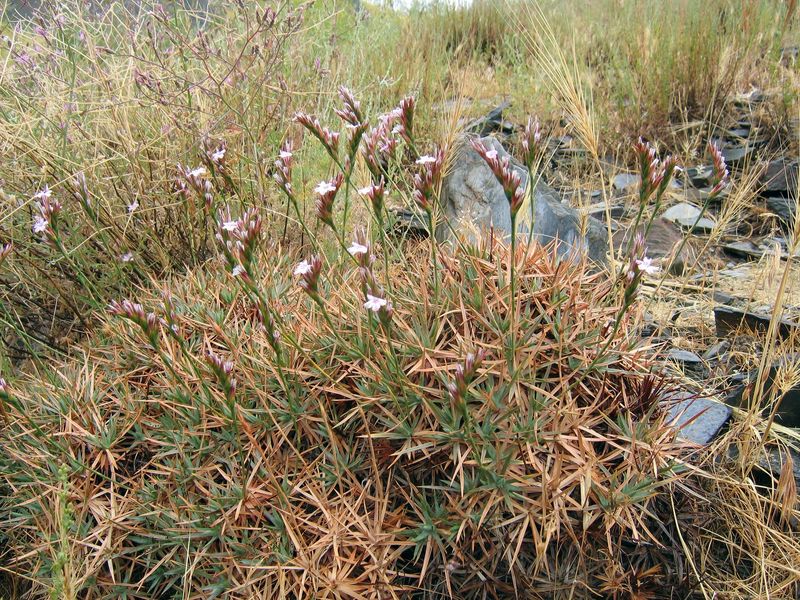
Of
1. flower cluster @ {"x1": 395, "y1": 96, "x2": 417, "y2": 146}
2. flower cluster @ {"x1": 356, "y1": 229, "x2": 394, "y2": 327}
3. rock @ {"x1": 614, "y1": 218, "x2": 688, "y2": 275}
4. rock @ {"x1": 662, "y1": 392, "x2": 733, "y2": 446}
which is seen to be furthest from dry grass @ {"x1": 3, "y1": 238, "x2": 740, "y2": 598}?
rock @ {"x1": 614, "y1": 218, "x2": 688, "y2": 275}

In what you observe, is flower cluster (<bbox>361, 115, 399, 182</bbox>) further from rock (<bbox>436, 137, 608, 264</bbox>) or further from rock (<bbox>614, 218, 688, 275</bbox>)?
rock (<bbox>614, 218, 688, 275</bbox>)

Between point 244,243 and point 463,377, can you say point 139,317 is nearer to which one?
point 244,243

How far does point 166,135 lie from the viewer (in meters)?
3.27

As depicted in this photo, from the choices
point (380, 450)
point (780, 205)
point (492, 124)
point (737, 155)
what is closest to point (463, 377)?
point (380, 450)

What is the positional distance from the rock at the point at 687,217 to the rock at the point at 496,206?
850 millimetres

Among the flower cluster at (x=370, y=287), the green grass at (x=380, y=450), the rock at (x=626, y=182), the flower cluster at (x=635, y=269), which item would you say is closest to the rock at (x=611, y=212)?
the rock at (x=626, y=182)

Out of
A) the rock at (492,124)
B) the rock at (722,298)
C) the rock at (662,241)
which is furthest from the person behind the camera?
the rock at (492,124)

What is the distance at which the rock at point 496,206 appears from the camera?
3.60m

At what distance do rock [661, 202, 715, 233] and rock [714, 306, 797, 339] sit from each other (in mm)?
1290

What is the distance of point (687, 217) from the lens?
14.8ft

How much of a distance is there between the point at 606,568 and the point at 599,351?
57 cm

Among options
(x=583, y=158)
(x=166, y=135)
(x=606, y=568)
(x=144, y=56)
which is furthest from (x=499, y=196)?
(x=606, y=568)

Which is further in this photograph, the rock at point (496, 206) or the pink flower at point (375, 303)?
the rock at point (496, 206)

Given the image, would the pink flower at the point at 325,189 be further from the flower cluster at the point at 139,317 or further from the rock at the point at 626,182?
the rock at the point at 626,182
